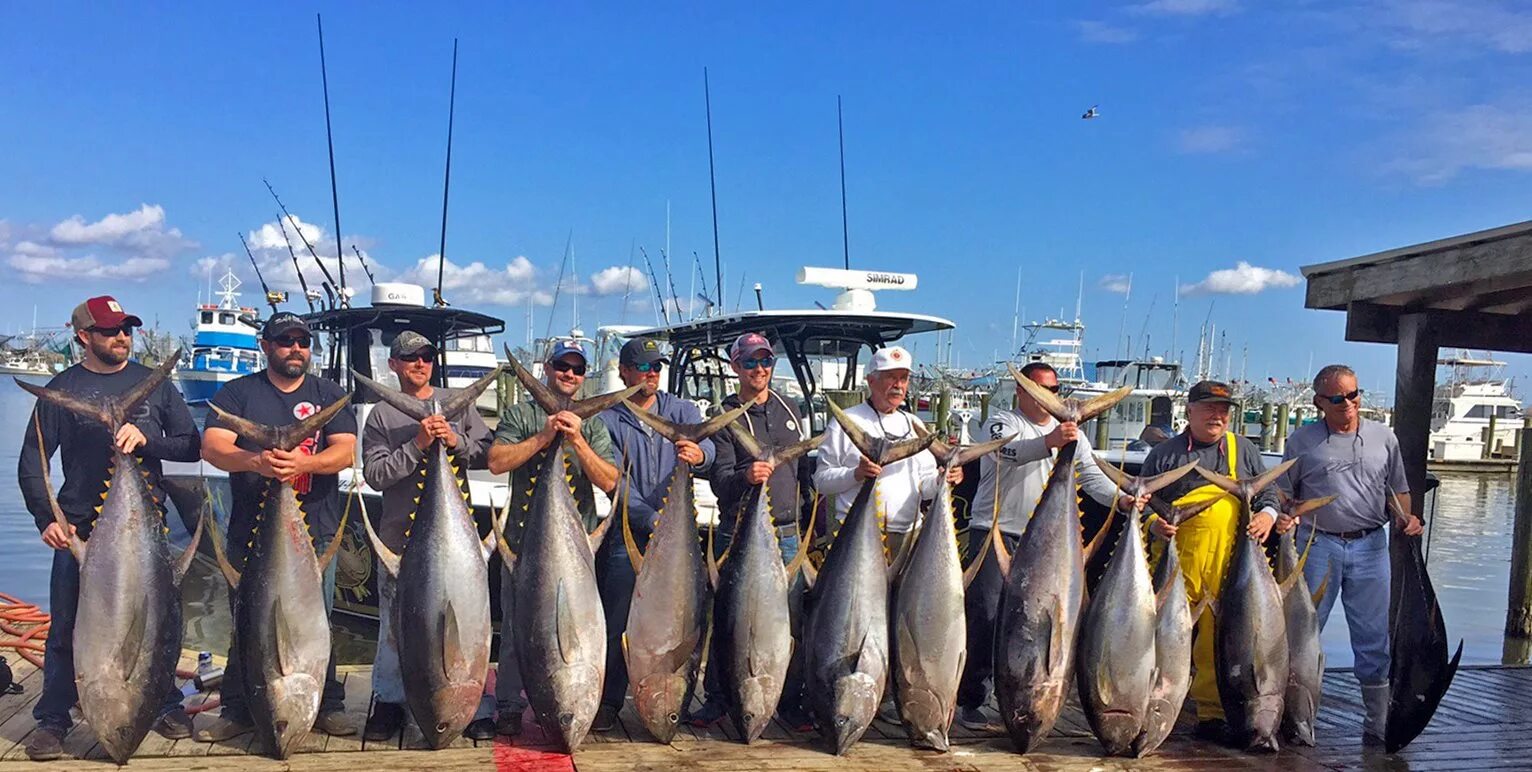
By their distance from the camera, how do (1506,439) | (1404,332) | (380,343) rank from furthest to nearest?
1. (1506,439)
2. (380,343)
3. (1404,332)

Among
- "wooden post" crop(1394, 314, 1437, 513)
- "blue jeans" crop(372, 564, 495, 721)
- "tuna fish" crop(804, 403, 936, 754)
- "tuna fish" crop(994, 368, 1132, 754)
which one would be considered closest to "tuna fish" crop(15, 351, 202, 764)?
"blue jeans" crop(372, 564, 495, 721)

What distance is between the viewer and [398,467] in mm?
3582

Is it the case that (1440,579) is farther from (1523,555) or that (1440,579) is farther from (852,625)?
(852,625)

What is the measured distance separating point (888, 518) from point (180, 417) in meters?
2.71

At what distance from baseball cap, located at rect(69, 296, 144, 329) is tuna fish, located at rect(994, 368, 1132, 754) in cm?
321

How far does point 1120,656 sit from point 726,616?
4.72ft

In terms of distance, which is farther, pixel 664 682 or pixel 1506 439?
pixel 1506 439

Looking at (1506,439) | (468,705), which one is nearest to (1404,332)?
(468,705)

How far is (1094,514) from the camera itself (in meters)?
5.10

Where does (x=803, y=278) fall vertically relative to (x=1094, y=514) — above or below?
above

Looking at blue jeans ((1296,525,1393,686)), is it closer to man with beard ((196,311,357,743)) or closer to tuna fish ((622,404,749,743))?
tuna fish ((622,404,749,743))

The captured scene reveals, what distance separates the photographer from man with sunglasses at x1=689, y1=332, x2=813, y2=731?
3873 mm

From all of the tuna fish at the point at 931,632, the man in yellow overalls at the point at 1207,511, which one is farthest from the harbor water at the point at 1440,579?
the tuna fish at the point at 931,632

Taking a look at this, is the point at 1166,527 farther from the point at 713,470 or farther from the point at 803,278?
the point at 803,278
